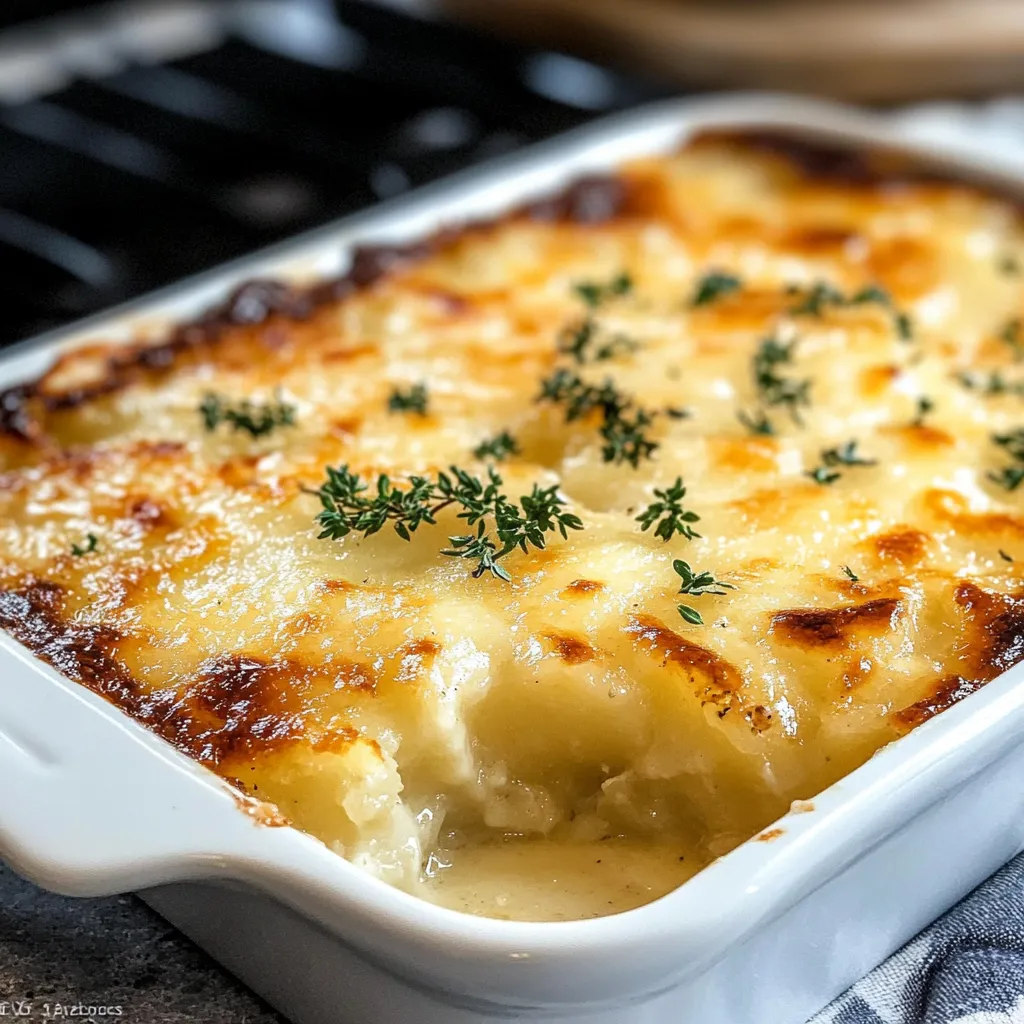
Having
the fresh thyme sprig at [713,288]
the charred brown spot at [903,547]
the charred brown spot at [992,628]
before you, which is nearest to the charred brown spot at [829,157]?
the fresh thyme sprig at [713,288]

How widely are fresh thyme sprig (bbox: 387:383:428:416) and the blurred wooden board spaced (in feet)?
8.44

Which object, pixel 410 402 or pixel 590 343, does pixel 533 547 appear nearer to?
pixel 410 402

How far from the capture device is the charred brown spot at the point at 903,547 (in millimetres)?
1899

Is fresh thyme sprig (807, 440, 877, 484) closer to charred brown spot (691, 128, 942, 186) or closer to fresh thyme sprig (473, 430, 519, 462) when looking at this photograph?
fresh thyme sprig (473, 430, 519, 462)

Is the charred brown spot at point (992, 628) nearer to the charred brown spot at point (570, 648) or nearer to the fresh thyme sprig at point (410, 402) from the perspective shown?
the charred brown spot at point (570, 648)

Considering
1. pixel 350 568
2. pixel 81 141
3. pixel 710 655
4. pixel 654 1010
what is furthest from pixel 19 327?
pixel 654 1010

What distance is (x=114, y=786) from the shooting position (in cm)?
151

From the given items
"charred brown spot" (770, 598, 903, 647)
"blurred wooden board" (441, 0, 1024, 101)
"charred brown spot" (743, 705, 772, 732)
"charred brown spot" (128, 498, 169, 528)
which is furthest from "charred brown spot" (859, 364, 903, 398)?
"blurred wooden board" (441, 0, 1024, 101)

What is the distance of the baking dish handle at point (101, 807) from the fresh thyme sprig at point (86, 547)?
1.19 feet

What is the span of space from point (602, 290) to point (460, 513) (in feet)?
2.93

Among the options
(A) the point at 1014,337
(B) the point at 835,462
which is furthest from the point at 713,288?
(B) the point at 835,462

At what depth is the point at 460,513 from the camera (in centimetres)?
194

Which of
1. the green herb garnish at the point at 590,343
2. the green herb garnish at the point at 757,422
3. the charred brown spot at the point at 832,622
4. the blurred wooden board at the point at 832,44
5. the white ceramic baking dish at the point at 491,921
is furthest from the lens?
the blurred wooden board at the point at 832,44

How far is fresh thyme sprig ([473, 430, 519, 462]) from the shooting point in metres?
2.16
